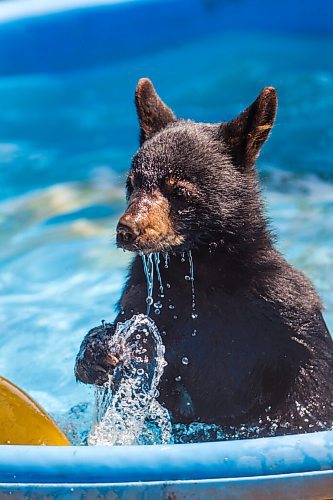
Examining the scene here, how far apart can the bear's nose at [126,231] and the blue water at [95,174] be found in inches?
34.7

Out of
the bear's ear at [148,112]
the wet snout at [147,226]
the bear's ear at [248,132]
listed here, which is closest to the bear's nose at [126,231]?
the wet snout at [147,226]

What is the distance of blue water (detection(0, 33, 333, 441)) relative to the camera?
579cm

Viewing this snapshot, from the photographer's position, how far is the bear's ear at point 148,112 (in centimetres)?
397

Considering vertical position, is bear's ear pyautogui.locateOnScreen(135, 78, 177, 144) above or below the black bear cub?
above

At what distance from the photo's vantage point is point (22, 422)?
3238 mm

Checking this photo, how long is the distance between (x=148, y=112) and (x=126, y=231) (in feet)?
2.83

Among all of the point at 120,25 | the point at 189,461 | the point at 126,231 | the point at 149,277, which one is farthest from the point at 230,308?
the point at 120,25

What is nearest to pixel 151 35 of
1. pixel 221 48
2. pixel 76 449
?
pixel 221 48

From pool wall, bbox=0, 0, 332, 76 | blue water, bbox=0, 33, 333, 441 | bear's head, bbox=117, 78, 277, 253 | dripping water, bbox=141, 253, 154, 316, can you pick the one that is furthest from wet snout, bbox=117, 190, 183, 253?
pool wall, bbox=0, 0, 332, 76

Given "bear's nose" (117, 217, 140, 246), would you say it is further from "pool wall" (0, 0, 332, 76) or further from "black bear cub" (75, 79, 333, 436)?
"pool wall" (0, 0, 332, 76)

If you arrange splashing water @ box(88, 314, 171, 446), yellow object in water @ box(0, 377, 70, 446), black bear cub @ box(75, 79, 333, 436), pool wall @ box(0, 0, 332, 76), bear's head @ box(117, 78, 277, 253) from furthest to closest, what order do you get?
1. pool wall @ box(0, 0, 332, 76)
2. splashing water @ box(88, 314, 171, 446)
3. black bear cub @ box(75, 79, 333, 436)
4. bear's head @ box(117, 78, 277, 253)
5. yellow object in water @ box(0, 377, 70, 446)

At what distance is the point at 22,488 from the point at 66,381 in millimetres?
2543

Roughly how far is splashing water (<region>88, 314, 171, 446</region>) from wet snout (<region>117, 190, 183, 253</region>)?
370mm

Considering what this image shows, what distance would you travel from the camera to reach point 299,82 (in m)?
9.27
